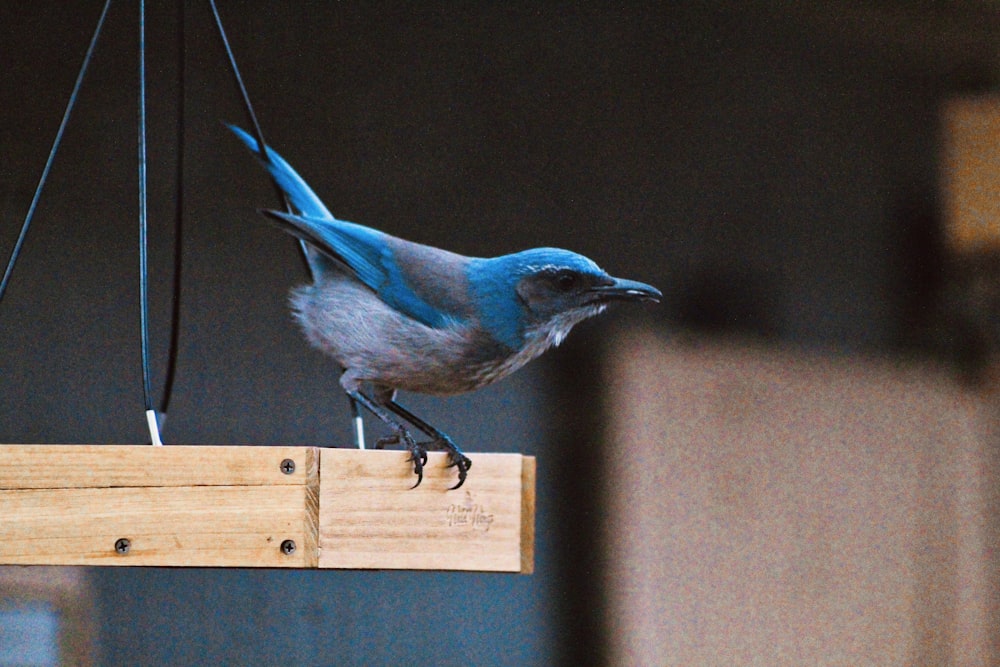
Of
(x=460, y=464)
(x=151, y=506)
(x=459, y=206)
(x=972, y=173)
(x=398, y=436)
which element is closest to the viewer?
(x=151, y=506)

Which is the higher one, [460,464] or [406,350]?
[406,350]

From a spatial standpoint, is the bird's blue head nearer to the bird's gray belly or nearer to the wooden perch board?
the bird's gray belly

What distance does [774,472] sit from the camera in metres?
3.03

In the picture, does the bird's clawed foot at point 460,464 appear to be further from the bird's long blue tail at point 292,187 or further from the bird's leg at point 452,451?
the bird's long blue tail at point 292,187

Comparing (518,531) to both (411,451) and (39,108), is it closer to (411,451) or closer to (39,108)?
(411,451)

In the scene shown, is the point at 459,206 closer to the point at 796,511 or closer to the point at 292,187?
the point at 292,187

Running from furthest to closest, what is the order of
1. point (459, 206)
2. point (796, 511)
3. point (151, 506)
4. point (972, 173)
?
1. point (972, 173)
2. point (796, 511)
3. point (459, 206)
4. point (151, 506)

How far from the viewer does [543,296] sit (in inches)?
66.2

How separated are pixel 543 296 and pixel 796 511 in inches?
63.5

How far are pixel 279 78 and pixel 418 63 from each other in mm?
343

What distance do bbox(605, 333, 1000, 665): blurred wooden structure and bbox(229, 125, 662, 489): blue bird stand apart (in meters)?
1.29

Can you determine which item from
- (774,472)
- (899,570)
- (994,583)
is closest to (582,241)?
(774,472)

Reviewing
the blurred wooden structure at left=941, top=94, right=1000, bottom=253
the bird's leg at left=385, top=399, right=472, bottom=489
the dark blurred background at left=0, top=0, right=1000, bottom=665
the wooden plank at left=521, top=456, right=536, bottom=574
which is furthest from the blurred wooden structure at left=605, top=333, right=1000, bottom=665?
the wooden plank at left=521, top=456, right=536, bottom=574

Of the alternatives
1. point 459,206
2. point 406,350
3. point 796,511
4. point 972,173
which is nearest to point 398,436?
point 406,350
